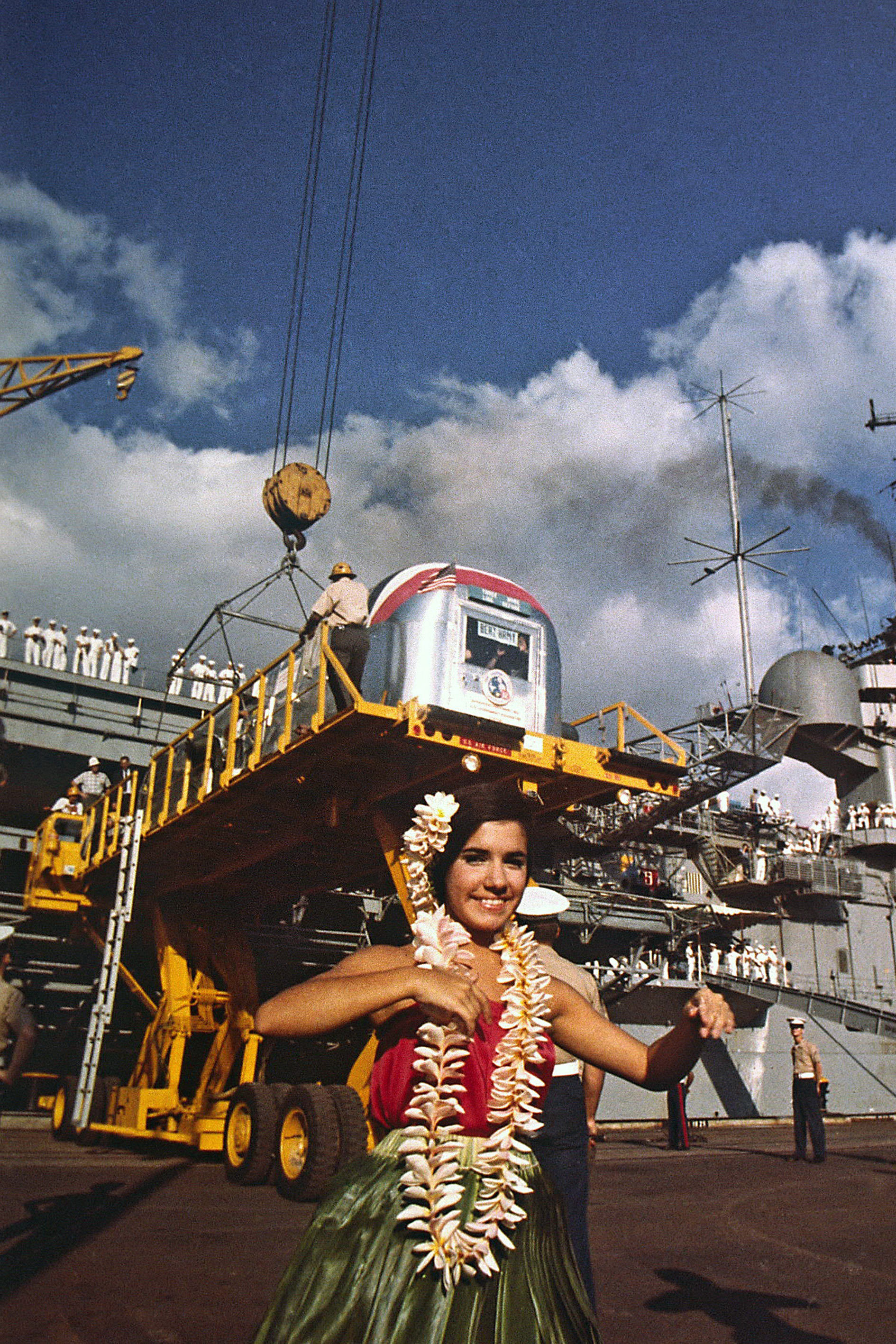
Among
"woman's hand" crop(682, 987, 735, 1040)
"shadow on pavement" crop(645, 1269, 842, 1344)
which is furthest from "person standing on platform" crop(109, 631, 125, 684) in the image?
"woman's hand" crop(682, 987, 735, 1040)

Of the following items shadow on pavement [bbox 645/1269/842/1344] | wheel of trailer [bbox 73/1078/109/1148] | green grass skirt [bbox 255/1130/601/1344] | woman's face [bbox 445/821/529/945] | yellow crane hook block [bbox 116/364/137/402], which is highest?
yellow crane hook block [bbox 116/364/137/402]

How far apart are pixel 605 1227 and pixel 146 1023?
10.3 metres

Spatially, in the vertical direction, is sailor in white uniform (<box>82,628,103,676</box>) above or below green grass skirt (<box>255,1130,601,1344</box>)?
above

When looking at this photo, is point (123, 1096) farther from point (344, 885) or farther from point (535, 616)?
point (535, 616)

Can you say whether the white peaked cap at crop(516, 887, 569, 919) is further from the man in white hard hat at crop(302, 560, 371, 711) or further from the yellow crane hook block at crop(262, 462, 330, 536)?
the yellow crane hook block at crop(262, 462, 330, 536)

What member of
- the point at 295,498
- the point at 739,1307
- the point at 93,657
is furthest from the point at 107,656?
the point at 739,1307

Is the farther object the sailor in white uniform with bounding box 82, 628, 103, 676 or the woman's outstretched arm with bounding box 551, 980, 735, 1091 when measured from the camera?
the sailor in white uniform with bounding box 82, 628, 103, 676

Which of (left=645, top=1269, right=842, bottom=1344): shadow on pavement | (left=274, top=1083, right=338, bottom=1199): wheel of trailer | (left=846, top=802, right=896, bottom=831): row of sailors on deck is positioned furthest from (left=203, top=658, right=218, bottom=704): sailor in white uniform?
(left=846, top=802, right=896, bottom=831): row of sailors on deck

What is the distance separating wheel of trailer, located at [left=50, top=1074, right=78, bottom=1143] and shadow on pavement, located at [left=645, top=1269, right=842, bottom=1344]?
31.1ft

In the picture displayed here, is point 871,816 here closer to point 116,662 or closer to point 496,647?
point 116,662

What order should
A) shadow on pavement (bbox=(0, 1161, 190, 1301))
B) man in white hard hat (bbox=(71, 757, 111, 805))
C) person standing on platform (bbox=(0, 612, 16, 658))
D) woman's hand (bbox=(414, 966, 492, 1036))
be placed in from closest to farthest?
woman's hand (bbox=(414, 966, 492, 1036)), shadow on pavement (bbox=(0, 1161, 190, 1301)), man in white hard hat (bbox=(71, 757, 111, 805)), person standing on platform (bbox=(0, 612, 16, 658))

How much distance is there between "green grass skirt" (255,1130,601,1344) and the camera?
204 cm

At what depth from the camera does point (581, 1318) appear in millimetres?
2188

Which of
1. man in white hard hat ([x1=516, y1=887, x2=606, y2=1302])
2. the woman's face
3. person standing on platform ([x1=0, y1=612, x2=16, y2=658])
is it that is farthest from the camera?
person standing on platform ([x1=0, y1=612, x2=16, y2=658])
